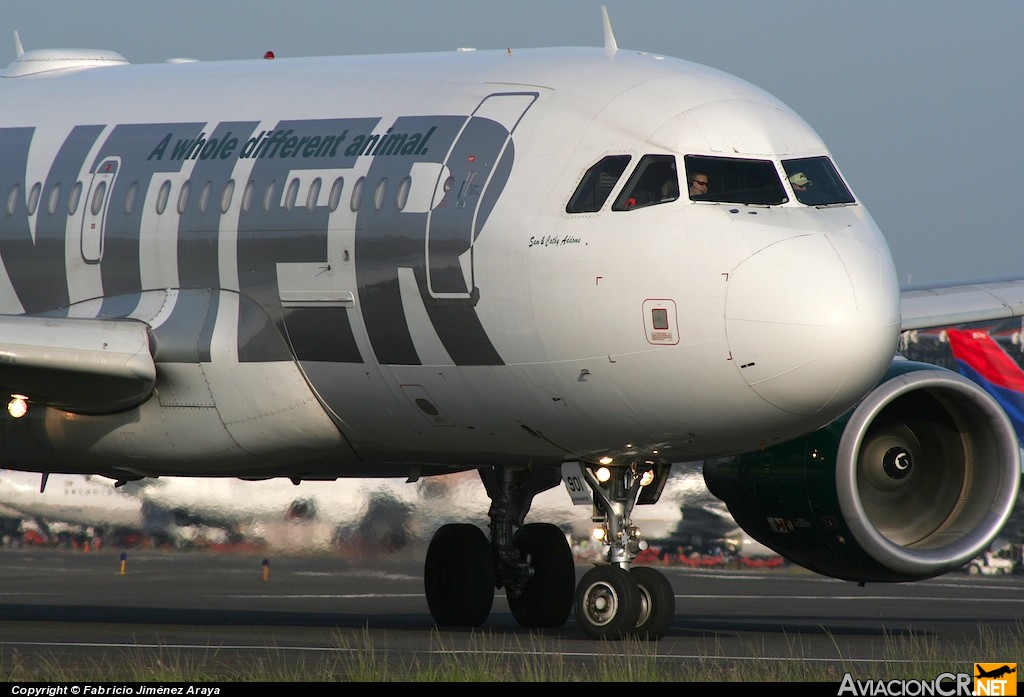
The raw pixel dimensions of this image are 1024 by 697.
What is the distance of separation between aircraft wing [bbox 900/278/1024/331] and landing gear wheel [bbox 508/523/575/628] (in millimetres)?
4309

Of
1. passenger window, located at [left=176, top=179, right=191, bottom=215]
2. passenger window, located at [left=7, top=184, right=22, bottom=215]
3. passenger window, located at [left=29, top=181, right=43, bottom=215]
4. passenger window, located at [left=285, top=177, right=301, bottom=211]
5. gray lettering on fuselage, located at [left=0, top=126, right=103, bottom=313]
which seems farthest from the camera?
passenger window, located at [left=7, top=184, right=22, bottom=215]

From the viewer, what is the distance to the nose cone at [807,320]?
50.2 feet

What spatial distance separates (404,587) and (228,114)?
12272 millimetres

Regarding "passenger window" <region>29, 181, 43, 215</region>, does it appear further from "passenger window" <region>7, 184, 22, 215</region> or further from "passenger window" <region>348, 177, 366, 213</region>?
"passenger window" <region>348, 177, 366, 213</region>

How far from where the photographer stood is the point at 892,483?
1983 cm

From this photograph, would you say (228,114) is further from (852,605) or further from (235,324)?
(852,605)

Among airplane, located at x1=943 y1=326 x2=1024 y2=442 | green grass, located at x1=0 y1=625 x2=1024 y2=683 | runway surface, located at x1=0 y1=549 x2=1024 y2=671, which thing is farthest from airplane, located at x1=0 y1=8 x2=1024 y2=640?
airplane, located at x1=943 y1=326 x2=1024 y2=442

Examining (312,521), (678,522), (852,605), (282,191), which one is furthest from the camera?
(678,522)

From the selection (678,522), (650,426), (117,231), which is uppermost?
(117,231)

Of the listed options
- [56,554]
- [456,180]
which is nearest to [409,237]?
[456,180]

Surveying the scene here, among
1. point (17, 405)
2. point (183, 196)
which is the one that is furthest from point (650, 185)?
point (17, 405)

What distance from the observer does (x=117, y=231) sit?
19.2 m

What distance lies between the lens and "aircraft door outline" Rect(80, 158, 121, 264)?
19.3 metres

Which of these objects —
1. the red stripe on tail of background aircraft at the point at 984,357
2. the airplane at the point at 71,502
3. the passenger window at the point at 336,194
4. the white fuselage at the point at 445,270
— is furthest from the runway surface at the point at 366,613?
the passenger window at the point at 336,194
